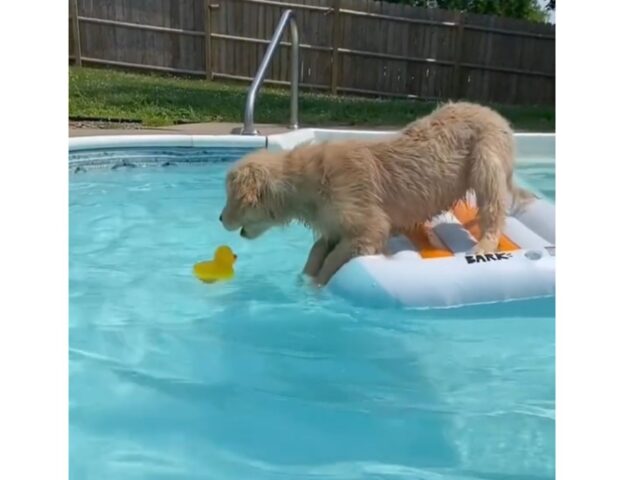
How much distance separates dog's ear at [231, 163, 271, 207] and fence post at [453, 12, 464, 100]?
14963 mm

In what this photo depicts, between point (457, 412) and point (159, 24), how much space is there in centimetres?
1670

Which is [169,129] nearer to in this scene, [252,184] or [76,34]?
[252,184]

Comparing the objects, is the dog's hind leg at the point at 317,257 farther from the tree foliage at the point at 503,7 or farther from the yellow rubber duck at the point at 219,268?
the tree foliage at the point at 503,7

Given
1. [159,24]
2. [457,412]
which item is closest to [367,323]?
[457,412]

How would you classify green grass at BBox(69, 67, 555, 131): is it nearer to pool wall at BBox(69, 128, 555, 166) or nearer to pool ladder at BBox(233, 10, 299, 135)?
pool ladder at BBox(233, 10, 299, 135)

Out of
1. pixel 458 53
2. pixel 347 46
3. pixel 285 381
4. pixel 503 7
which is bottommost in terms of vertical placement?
pixel 285 381

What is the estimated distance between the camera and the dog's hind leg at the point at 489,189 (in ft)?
14.8

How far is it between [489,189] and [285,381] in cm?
185

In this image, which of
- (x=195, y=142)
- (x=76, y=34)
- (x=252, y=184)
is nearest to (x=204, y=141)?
(x=195, y=142)

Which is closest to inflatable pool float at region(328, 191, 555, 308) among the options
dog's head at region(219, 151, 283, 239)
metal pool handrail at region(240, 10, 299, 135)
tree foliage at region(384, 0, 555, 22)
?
dog's head at region(219, 151, 283, 239)

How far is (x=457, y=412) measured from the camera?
3.13 meters

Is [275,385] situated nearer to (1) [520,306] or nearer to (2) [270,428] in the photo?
(2) [270,428]

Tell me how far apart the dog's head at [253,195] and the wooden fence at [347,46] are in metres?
14.1

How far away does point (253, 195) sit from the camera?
4.23m
